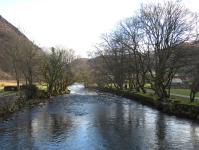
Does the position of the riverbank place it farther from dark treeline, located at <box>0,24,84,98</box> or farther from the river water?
dark treeline, located at <box>0,24,84,98</box>

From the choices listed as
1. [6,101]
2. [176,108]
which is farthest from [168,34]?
[6,101]

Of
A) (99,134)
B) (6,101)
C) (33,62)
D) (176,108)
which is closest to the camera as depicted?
(99,134)

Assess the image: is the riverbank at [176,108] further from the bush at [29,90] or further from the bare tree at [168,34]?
the bush at [29,90]

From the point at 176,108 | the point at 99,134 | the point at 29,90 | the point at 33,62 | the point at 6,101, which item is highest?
the point at 33,62

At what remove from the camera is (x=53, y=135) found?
34.9 feet

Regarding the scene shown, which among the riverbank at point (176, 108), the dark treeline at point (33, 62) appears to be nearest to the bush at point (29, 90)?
the dark treeline at point (33, 62)

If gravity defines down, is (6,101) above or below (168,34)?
below

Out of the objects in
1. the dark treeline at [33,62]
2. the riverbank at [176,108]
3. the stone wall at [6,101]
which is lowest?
the riverbank at [176,108]

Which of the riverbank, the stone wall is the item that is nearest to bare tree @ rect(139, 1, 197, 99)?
the riverbank

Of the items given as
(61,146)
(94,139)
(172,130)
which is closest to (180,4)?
(172,130)

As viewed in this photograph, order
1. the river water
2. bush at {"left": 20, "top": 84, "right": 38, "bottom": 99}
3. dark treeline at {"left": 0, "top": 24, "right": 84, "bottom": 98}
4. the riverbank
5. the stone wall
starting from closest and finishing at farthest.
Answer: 1. the river water
2. the riverbank
3. the stone wall
4. bush at {"left": 20, "top": 84, "right": 38, "bottom": 99}
5. dark treeline at {"left": 0, "top": 24, "right": 84, "bottom": 98}

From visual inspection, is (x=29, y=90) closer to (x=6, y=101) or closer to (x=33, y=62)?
(x=33, y=62)

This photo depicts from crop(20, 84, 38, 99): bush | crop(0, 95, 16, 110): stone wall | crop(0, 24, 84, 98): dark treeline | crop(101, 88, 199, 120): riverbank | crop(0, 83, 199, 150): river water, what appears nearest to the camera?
crop(0, 83, 199, 150): river water

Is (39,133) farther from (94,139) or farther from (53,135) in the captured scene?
(94,139)
